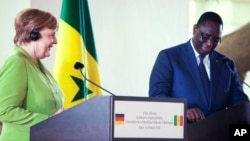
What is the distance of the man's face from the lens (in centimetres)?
377

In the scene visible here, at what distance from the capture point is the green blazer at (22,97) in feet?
7.75

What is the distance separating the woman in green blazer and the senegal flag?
3.79 feet

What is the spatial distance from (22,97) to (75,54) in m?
1.55

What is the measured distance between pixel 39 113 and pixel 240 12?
2.40 m

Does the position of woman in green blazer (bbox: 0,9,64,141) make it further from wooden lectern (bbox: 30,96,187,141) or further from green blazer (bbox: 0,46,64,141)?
wooden lectern (bbox: 30,96,187,141)

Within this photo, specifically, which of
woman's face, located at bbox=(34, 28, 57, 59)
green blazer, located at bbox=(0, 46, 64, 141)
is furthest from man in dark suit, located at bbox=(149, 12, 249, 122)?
green blazer, located at bbox=(0, 46, 64, 141)

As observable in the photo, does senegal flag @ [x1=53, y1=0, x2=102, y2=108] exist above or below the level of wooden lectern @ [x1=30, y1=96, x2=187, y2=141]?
above

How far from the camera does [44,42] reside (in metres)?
2.71

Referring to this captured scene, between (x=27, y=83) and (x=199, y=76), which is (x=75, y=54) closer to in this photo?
(x=199, y=76)

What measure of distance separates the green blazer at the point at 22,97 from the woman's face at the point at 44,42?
8 centimetres

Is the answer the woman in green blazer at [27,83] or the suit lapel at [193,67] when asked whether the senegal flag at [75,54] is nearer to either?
the suit lapel at [193,67]

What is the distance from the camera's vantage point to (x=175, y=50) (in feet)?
12.6

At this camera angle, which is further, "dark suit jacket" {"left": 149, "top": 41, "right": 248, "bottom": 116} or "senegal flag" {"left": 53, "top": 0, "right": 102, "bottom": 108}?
"senegal flag" {"left": 53, "top": 0, "right": 102, "bottom": 108}

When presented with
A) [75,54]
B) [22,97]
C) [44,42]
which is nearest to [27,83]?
[22,97]
